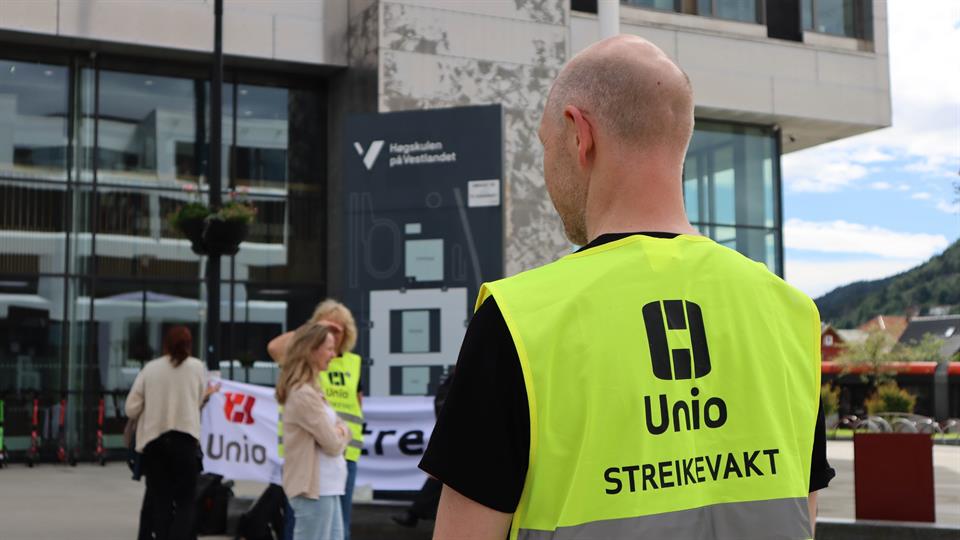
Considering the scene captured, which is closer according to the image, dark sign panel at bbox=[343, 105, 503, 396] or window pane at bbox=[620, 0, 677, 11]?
dark sign panel at bbox=[343, 105, 503, 396]

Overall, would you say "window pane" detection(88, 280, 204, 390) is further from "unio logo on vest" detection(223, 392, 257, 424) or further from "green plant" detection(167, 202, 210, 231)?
"unio logo on vest" detection(223, 392, 257, 424)

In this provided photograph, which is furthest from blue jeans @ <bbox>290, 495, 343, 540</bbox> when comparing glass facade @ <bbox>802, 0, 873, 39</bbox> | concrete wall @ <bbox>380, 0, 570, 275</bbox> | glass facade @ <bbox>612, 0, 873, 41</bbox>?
glass facade @ <bbox>802, 0, 873, 39</bbox>

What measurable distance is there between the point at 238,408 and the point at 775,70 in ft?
51.8

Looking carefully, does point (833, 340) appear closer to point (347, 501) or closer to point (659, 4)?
point (659, 4)

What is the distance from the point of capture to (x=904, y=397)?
17.0m

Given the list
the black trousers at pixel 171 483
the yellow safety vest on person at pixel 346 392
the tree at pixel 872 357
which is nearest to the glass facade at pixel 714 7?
the yellow safety vest on person at pixel 346 392

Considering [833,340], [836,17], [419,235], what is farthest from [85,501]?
[833,340]

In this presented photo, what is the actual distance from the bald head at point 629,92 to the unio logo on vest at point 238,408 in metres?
10.0

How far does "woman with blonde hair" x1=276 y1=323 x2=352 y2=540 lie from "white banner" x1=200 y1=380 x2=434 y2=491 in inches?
157

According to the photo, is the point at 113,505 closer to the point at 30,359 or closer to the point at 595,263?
the point at 30,359

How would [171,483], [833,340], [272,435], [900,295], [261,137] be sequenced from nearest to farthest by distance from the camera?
1. [171,483]
2. [272,435]
3. [261,137]
4. [833,340]
5. [900,295]

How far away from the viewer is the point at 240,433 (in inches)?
451

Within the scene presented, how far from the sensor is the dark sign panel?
12.1 metres

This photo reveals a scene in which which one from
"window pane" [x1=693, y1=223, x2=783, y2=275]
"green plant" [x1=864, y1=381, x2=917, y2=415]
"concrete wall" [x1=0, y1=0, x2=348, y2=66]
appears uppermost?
"concrete wall" [x1=0, y1=0, x2=348, y2=66]
